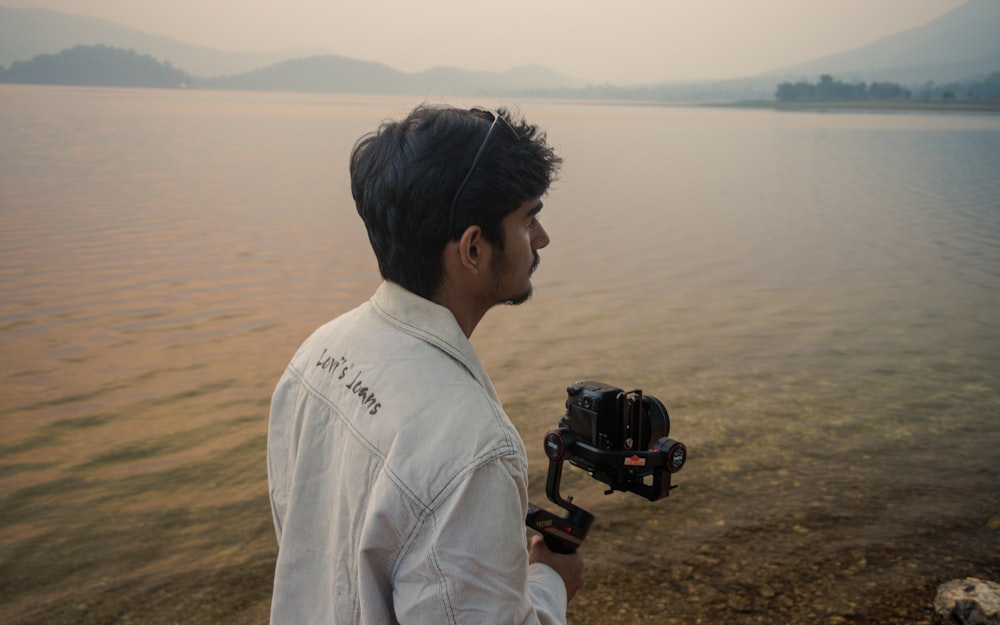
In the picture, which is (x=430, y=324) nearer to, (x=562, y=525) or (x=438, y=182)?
(x=438, y=182)

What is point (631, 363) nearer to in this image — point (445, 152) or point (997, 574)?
point (997, 574)

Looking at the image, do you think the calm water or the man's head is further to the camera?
→ the calm water

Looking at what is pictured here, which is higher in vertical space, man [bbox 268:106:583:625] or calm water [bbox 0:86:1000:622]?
man [bbox 268:106:583:625]

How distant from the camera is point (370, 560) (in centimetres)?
146

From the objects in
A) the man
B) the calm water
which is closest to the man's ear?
the man

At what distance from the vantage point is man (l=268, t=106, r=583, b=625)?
1396 mm

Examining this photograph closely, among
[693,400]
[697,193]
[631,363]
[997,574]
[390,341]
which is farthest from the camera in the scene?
[697,193]

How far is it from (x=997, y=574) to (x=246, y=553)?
3862mm

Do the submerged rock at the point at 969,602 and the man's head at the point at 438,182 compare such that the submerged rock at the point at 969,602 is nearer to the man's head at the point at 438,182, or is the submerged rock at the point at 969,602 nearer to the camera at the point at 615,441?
the camera at the point at 615,441

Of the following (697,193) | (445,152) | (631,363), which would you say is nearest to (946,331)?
(631,363)

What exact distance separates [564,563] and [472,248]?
0.70 m

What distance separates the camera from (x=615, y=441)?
2.10 metres

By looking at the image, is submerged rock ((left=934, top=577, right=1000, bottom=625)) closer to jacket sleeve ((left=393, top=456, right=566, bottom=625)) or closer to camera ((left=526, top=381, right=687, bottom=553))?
camera ((left=526, top=381, right=687, bottom=553))

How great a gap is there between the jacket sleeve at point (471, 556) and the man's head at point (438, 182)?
0.46m
